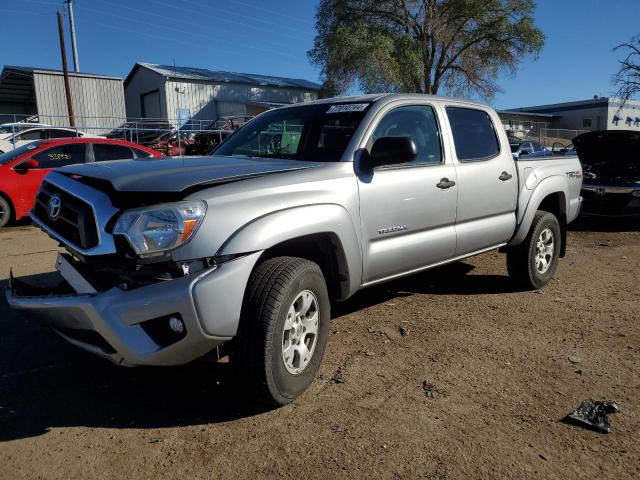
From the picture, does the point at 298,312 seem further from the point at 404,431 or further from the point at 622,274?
the point at 622,274

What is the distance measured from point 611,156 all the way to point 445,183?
25.4 ft

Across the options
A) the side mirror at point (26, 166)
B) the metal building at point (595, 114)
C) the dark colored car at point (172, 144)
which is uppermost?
the metal building at point (595, 114)

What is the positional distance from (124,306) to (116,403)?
3.00 ft

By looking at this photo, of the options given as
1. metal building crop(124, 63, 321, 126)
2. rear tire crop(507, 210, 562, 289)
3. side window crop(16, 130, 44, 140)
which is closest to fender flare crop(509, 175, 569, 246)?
rear tire crop(507, 210, 562, 289)

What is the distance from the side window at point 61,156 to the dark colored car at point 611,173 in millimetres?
9392

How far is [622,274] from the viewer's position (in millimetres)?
6305

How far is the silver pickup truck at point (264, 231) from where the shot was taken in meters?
2.60

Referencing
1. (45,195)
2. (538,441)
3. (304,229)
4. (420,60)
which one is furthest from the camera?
(420,60)

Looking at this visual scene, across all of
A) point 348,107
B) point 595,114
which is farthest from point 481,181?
point 595,114

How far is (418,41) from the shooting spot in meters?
29.8

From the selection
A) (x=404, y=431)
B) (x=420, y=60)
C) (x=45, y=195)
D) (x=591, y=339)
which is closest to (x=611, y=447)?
(x=404, y=431)

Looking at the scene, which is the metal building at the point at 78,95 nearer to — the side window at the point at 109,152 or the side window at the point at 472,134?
the side window at the point at 109,152

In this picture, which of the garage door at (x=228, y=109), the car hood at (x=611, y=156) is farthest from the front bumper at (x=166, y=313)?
the garage door at (x=228, y=109)

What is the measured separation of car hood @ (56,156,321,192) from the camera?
2.74m
